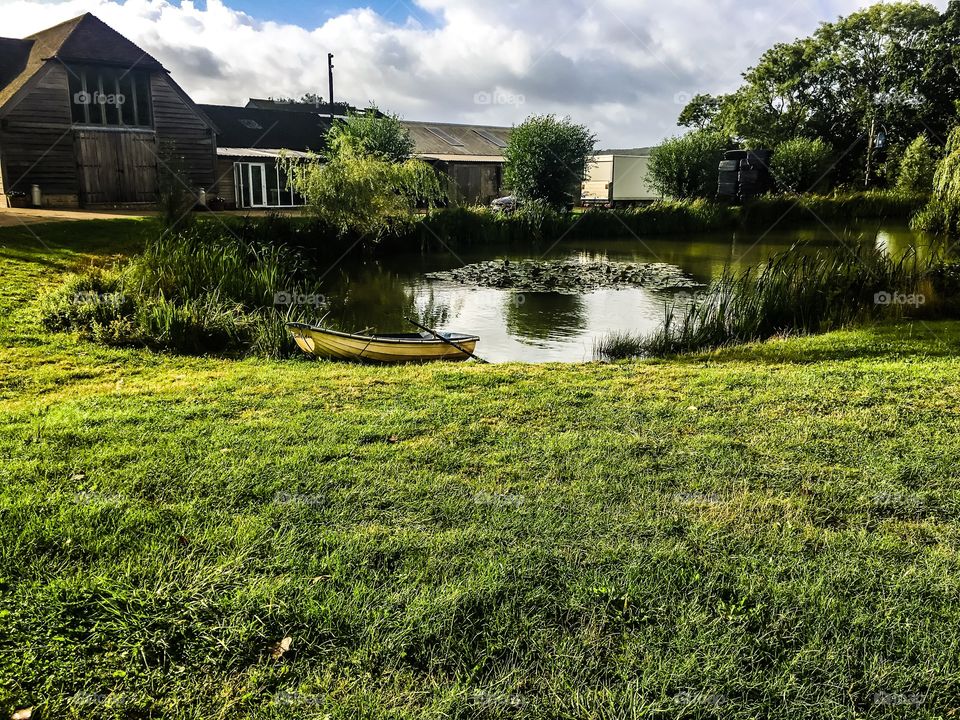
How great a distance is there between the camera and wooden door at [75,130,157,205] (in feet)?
78.1

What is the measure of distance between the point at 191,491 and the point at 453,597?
1913 millimetres

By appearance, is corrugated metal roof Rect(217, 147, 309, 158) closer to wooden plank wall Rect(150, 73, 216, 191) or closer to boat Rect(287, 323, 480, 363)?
wooden plank wall Rect(150, 73, 216, 191)

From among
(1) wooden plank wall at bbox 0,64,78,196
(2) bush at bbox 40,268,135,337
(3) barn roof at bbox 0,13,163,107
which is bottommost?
(2) bush at bbox 40,268,135,337

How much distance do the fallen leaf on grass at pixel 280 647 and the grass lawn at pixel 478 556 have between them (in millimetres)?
14

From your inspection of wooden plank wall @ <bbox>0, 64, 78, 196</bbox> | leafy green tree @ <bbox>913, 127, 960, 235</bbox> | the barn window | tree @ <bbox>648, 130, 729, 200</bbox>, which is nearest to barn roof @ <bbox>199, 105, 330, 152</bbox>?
the barn window

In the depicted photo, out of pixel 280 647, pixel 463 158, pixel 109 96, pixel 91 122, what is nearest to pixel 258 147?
pixel 109 96

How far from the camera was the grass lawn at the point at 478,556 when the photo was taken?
9.08 ft

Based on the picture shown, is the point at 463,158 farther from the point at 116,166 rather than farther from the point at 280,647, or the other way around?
the point at 280,647

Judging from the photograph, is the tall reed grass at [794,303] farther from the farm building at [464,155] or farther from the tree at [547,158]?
the farm building at [464,155]

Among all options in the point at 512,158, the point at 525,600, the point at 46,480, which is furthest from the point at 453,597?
the point at 512,158

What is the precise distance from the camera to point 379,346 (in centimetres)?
868

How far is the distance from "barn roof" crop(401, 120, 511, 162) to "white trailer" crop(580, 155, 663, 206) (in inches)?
259

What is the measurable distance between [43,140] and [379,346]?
20.9 metres

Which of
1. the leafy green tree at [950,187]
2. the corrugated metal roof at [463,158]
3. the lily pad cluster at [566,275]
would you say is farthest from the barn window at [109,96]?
the leafy green tree at [950,187]
